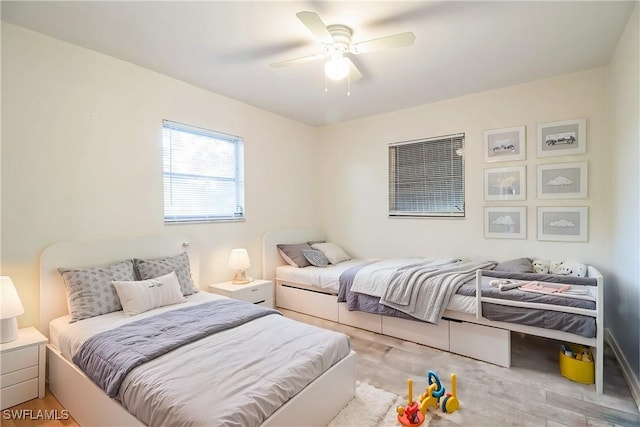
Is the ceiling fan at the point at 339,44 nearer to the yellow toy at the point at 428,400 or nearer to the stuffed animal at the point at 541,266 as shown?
the yellow toy at the point at 428,400

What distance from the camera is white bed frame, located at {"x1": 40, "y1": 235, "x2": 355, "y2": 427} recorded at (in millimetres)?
1646

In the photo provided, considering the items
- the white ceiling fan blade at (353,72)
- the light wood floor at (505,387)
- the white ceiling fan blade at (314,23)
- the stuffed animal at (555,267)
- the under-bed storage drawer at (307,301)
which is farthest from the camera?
the under-bed storage drawer at (307,301)

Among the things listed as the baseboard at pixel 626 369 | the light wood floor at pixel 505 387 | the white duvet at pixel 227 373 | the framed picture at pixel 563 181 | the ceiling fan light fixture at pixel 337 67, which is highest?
the ceiling fan light fixture at pixel 337 67

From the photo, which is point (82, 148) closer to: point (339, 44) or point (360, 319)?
point (339, 44)

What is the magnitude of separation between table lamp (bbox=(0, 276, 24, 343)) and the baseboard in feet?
13.4

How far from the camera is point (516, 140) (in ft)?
11.4

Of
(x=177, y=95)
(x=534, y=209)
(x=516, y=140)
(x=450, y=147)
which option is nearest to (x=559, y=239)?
(x=534, y=209)

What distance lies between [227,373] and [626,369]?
2.86 m

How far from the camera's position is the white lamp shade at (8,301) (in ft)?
6.72

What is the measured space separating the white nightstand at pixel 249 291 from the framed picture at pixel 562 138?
334 centimetres

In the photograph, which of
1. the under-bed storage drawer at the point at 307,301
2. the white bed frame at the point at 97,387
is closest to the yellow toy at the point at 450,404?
the white bed frame at the point at 97,387

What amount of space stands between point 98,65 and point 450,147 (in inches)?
148

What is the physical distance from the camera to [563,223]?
10.6 ft

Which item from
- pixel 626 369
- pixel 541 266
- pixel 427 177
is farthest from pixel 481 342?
pixel 427 177
